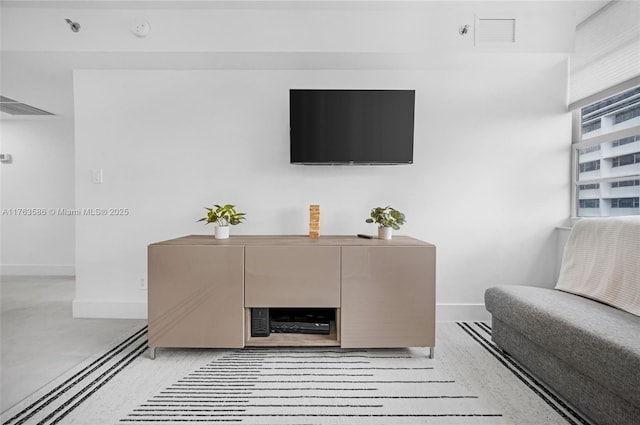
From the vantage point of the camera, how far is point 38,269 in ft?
14.8

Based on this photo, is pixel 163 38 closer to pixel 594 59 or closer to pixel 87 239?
pixel 87 239

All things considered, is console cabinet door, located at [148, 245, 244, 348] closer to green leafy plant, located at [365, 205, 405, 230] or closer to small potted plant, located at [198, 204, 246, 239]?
small potted plant, located at [198, 204, 246, 239]

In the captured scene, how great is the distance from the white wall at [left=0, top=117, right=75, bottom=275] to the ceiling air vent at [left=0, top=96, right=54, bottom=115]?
31 cm

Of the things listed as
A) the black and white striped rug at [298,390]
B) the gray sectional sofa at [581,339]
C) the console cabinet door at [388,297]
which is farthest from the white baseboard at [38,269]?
the gray sectional sofa at [581,339]

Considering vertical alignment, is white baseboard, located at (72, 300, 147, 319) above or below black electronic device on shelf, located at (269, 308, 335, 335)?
below

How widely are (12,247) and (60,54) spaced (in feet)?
11.1

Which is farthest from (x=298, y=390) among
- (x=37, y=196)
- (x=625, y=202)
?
(x=37, y=196)

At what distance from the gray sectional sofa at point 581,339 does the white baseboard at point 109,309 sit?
264 centimetres

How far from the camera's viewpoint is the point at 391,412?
5.07 feet

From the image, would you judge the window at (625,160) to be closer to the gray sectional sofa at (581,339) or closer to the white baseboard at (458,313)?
the gray sectional sofa at (581,339)

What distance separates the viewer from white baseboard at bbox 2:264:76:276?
4496mm

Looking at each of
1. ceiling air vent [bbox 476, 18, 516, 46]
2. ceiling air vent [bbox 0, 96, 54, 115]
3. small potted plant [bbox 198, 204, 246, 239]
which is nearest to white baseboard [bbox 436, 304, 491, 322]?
small potted plant [bbox 198, 204, 246, 239]

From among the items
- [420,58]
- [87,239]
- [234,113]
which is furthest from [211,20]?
[87,239]

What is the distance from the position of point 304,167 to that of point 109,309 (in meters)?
1.96
